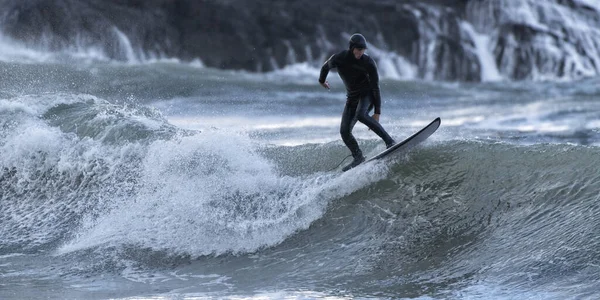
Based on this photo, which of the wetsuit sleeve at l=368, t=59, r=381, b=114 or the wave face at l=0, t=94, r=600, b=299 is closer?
the wave face at l=0, t=94, r=600, b=299

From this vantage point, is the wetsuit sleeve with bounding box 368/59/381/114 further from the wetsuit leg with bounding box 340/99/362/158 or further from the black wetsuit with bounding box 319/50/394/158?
the wetsuit leg with bounding box 340/99/362/158

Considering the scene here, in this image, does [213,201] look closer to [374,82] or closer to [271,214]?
[271,214]

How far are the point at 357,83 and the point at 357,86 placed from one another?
0.04m

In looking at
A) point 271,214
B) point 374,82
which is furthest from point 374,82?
point 271,214

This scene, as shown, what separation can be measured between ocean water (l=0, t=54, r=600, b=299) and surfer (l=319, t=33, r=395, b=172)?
0.64 m

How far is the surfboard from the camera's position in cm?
1114

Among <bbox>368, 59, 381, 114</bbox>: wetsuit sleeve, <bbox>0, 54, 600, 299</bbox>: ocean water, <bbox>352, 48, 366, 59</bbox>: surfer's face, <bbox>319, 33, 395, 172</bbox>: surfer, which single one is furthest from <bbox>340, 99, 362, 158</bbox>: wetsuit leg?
<bbox>352, 48, 366, 59</bbox>: surfer's face

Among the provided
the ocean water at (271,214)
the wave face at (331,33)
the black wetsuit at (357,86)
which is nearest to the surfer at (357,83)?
the black wetsuit at (357,86)

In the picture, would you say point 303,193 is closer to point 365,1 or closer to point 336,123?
point 336,123

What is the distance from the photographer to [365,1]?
3784 cm

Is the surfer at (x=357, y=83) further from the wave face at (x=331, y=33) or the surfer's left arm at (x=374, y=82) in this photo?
the wave face at (x=331, y=33)

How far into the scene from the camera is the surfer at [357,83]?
423 inches

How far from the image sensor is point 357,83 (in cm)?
1101

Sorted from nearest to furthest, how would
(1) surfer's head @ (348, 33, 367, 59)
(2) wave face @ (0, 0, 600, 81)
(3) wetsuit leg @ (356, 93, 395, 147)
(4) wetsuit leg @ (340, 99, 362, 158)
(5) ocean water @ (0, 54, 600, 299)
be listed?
(5) ocean water @ (0, 54, 600, 299) → (1) surfer's head @ (348, 33, 367, 59) → (3) wetsuit leg @ (356, 93, 395, 147) → (4) wetsuit leg @ (340, 99, 362, 158) → (2) wave face @ (0, 0, 600, 81)
